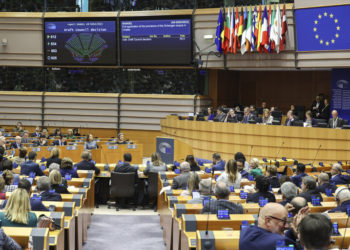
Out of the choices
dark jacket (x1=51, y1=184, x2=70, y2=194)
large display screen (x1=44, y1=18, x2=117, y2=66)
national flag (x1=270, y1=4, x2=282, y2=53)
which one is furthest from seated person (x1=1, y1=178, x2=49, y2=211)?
large display screen (x1=44, y1=18, x2=117, y2=66)

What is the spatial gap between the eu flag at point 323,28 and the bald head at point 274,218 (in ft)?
42.8

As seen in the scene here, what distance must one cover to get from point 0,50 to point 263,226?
794 inches

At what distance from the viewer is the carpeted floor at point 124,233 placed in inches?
342

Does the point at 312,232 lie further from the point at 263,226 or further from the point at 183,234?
the point at 183,234

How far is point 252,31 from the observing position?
59.7ft

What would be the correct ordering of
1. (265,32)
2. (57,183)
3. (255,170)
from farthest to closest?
(265,32) < (255,170) < (57,183)

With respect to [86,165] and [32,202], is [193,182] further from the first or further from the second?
[86,165]


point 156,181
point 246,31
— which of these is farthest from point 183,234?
point 246,31

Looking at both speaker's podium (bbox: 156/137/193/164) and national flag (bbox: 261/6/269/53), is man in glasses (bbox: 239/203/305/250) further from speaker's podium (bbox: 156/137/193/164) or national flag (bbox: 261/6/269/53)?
national flag (bbox: 261/6/269/53)

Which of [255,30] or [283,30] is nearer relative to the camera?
[283,30]

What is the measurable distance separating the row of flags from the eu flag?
2.20 ft

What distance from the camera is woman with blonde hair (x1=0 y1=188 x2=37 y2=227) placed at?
18.6 ft

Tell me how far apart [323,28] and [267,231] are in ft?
43.9

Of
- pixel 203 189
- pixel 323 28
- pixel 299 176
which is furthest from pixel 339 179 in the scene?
pixel 323 28
